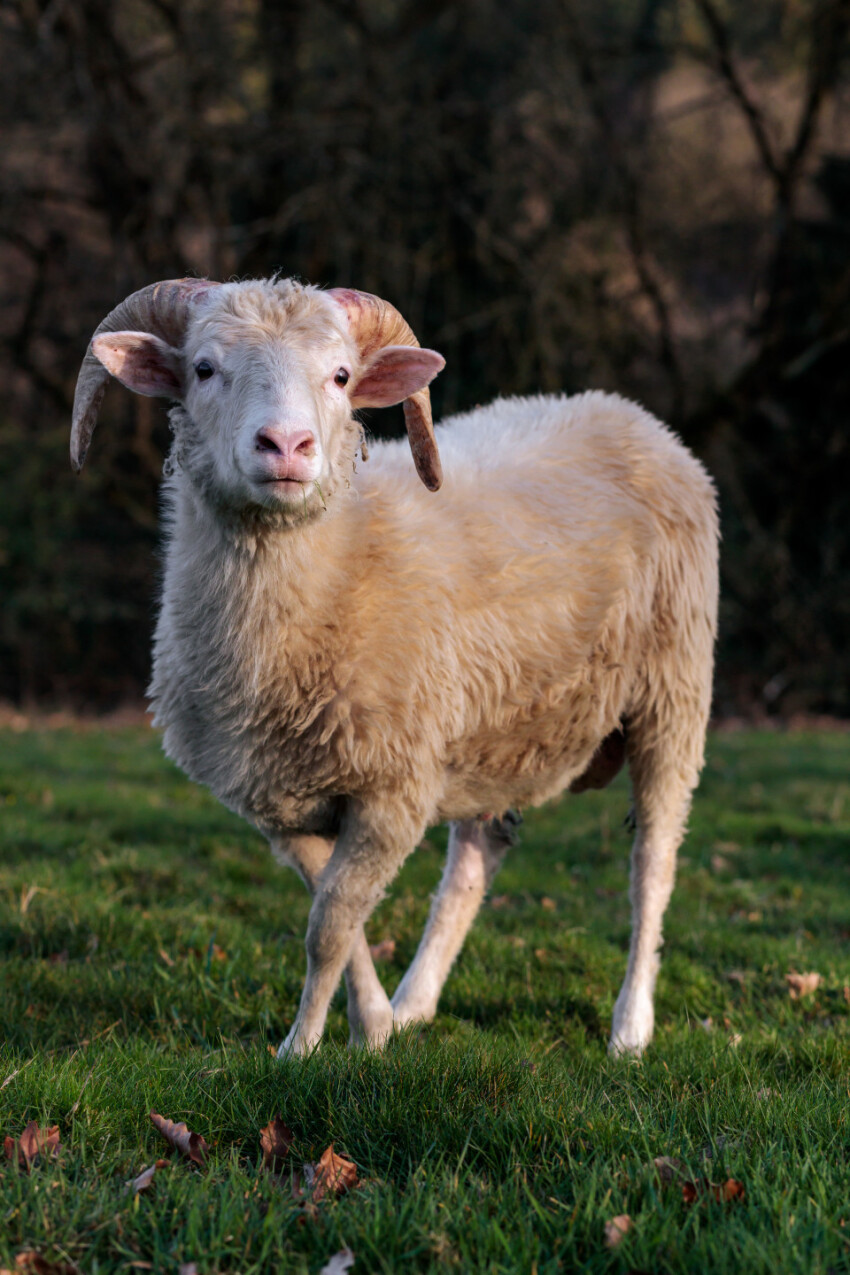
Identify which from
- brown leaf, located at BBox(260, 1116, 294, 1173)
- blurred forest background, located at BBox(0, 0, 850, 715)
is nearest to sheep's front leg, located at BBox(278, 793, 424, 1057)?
brown leaf, located at BBox(260, 1116, 294, 1173)

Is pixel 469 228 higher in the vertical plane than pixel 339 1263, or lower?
higher

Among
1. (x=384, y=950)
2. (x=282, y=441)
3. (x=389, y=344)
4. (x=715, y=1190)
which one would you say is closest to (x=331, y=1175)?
(x=715, y=1190)

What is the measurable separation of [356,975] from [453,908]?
61 centimetres

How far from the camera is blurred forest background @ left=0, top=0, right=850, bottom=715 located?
12.7 metres

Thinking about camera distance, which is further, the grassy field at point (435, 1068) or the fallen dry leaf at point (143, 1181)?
the fallen dry leaf at point (143, 1181)

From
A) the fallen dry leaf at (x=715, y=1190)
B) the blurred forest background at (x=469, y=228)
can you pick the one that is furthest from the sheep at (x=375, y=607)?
the blurred forest background at (x=469, y=228)

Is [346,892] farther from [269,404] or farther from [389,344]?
[389,344]

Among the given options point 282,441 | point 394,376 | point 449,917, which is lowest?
point 449,917

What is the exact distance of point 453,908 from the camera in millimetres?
4223

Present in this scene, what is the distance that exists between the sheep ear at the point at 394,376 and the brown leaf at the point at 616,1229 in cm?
240

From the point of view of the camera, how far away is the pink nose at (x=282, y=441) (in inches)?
117

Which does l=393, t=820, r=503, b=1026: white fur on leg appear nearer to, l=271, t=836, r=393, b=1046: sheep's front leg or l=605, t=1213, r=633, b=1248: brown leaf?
l=271, t=836, r=393, b=1046: sheep's front leg

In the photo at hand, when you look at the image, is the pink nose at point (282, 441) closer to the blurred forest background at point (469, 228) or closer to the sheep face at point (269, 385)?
the sheep face at point (269, 385)

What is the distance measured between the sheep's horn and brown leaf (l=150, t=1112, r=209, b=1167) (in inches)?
73.5
